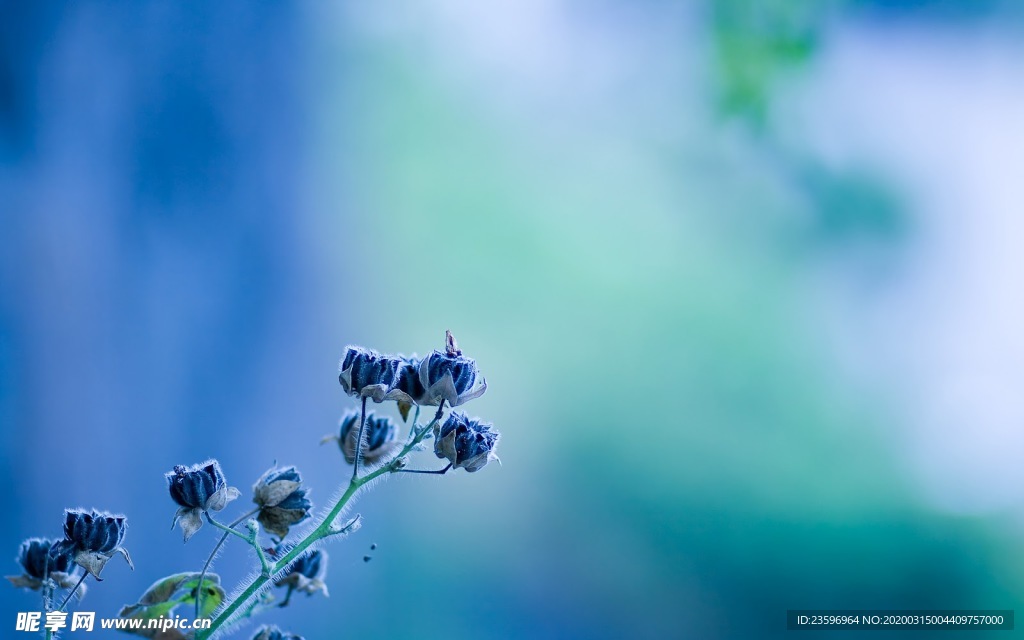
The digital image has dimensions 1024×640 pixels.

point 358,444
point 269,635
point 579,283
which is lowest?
point 269,635

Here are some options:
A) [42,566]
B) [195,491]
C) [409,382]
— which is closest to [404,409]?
[409,382]

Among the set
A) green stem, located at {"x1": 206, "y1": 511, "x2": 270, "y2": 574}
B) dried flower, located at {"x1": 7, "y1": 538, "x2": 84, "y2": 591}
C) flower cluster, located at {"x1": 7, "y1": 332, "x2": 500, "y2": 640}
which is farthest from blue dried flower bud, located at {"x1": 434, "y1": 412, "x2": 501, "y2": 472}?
dried flower, located at {"x1": 7, "y1": 538, "x2": 84, "y2": 591}

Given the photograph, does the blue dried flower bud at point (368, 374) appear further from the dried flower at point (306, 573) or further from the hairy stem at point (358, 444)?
the dried flower at point (306, 573)

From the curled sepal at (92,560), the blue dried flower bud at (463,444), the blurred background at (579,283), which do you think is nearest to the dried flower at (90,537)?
the curled sepal at (92,560)

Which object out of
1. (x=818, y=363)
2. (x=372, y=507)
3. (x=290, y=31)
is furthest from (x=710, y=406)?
(x=290, y=31)

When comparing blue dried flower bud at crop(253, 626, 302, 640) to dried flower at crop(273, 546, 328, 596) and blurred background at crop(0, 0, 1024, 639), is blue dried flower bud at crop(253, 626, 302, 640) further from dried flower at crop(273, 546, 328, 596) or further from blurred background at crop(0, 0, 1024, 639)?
blurred background at crop(0, 0, 1024, 639)

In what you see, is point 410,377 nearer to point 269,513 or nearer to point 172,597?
point 269,513
